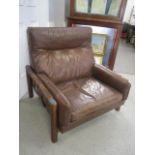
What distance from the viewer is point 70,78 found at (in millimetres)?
1848

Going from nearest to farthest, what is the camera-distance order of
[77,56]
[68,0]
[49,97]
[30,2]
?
1. [49,97]
2. [30,2]
3. [77,56]
4. [68,0]

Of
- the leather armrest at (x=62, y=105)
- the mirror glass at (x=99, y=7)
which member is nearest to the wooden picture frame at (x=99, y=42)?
the mirror glass at (x=99, y=7)

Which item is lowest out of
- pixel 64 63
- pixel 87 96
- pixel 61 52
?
pixel 87 96

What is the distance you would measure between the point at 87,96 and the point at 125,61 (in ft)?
8.38

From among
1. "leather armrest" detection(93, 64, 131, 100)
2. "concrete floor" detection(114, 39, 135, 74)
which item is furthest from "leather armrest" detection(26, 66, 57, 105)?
"concrete floor" detection(114, 39, 135, 74)

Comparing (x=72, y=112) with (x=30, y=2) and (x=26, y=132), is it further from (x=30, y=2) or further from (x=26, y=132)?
(x=30, y=2)

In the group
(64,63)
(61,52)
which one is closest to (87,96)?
(64,63)

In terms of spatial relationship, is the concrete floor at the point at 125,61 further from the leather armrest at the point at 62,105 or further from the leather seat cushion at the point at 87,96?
the leather armrest at the point at 62,105

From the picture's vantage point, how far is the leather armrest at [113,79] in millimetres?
1653

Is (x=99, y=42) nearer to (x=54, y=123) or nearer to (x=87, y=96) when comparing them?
(x=87, y=96)
